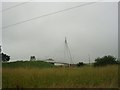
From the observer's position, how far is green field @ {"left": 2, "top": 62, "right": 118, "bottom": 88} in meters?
11.1

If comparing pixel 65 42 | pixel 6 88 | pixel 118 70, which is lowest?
pixel 6 88

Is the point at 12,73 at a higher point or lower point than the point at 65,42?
lower

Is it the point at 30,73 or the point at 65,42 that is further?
the point at 65,42

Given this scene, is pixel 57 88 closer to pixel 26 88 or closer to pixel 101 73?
pixel 26 88

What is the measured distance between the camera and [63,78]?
11992mm

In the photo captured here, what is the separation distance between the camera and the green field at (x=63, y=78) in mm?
11069

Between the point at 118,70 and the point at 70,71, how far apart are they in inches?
95.1

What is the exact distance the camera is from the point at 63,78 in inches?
472

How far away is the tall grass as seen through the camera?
1110 cm

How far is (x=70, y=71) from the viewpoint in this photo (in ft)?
42.2

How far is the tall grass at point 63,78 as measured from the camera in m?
11.1

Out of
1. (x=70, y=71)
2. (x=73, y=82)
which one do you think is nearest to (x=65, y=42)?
(x=70, y=71)

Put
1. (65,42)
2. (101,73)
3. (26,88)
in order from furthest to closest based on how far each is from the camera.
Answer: (65,42), (101,73), (26,88)

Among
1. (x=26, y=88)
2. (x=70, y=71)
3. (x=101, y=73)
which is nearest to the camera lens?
(x=26, y=88)
